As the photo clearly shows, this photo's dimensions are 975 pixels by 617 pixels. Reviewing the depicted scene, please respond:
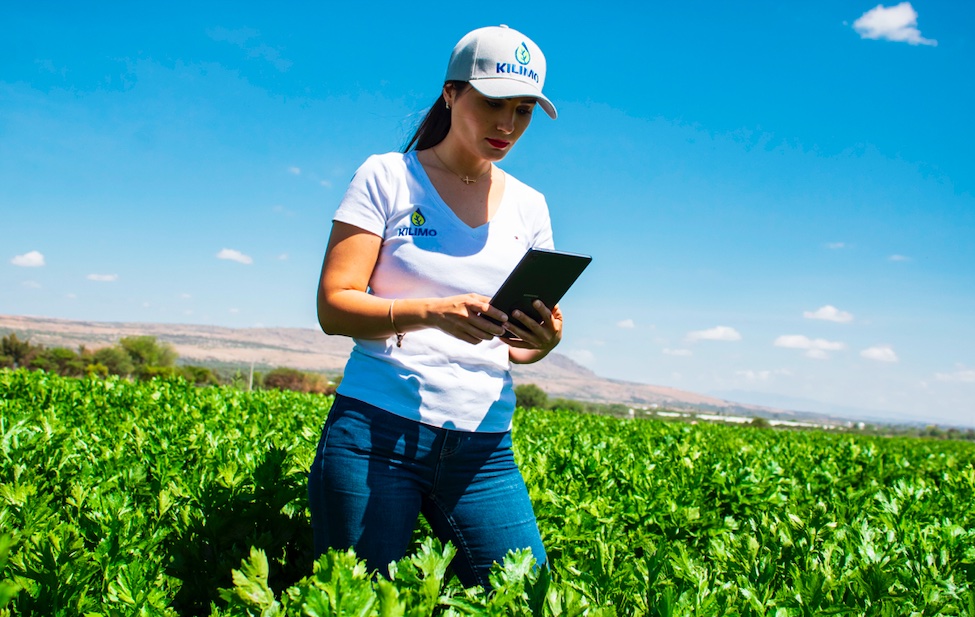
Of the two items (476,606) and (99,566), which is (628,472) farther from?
(476,606)

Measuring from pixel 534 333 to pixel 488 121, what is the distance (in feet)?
2.31

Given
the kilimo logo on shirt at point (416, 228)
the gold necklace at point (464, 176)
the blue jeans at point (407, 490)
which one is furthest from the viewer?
the gold necklace at point (464, 176)

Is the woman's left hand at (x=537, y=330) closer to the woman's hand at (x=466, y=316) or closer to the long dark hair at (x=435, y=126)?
the woman's hand at (x=466, y=316)

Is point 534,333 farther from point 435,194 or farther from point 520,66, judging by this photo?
point 520,66

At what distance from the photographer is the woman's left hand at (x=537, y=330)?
7.75 feet

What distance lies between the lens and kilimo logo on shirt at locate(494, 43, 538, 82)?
2.42m

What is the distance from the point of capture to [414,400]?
2383mm

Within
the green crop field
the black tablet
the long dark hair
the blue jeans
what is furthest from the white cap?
the green crop field

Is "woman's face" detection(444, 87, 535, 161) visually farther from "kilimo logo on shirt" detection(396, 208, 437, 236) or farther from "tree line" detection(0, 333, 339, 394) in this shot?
"tree line" detection(0, 333, 339, 394)

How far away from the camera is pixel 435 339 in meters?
2.45

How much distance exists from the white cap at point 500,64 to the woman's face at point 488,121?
55 millimetres

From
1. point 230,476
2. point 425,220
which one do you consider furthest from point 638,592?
point 230,476

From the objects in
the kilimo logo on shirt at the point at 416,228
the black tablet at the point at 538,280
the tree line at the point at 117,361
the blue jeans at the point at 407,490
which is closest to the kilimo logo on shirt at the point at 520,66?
the kilimo logo on shirt at the point at 416,228

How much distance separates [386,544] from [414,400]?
17.8 inches
